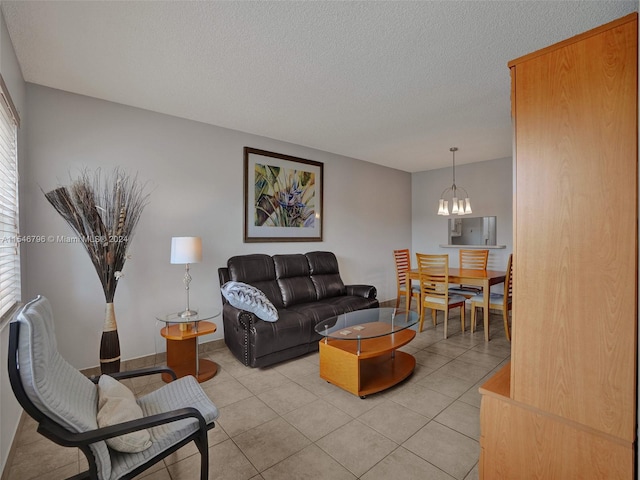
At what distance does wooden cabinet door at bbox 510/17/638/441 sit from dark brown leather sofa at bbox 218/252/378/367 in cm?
217

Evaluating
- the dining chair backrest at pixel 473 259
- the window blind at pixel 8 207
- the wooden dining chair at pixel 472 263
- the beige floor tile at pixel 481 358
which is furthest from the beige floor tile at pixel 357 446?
the dining chair backrest at pixel 473 259

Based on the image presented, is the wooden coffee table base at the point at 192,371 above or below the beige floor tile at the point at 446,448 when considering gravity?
above

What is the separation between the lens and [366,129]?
386cm

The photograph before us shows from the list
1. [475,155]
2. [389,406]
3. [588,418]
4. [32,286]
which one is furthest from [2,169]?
[475,155]

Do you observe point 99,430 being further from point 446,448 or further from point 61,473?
point 446,448

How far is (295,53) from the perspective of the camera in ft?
7.35

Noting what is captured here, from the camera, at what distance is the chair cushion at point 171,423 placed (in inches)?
53.1

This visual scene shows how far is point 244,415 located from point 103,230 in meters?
1.84

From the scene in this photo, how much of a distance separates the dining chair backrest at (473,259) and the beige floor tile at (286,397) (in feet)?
11.5

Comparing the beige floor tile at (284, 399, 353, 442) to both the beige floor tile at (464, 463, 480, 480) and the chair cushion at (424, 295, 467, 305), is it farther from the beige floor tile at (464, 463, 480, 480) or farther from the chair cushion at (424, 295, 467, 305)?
the chair cushion at (424, 295, 467, 305)

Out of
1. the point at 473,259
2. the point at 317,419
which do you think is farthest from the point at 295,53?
the point at 473,259

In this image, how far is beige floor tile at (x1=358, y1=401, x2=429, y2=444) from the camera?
6.89 ft

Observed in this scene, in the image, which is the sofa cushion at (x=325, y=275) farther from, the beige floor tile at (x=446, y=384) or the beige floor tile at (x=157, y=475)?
the beige floor tile at (x=157, y=475)

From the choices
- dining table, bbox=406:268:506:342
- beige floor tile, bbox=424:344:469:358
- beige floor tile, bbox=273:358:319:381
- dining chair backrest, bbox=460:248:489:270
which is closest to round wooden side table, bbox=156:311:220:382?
beige floor tile, bbox=273:358:319:381
